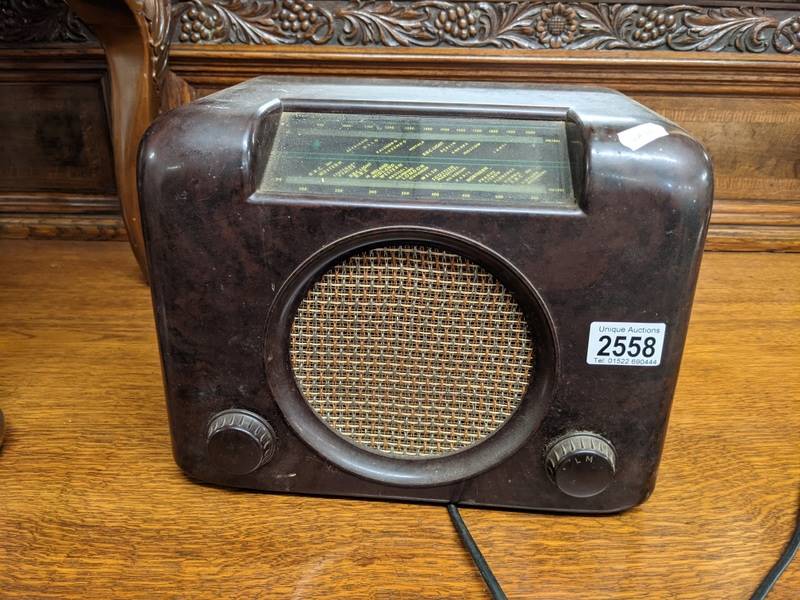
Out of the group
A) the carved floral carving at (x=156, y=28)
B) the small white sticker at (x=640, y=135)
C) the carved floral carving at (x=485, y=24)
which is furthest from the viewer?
the carved floral carving at (x=485, y=24)

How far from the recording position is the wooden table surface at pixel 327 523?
25.3 inches

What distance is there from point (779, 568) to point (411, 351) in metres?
0.39

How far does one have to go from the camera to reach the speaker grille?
658 millimetres

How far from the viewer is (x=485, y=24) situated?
51.7 inches

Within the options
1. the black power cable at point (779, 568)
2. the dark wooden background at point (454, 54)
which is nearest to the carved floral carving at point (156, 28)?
the dark wooden background at point (454, 54)

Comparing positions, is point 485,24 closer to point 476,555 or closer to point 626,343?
point 626,343

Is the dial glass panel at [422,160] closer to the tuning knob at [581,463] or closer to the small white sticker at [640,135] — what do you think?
the small white sticker at [640,135]

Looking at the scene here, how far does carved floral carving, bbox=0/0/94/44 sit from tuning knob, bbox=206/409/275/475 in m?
0.97

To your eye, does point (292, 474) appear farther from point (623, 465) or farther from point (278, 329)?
point (623, 465)

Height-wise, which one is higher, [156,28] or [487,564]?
[156,28]

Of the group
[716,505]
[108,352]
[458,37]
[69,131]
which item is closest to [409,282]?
[716,505]

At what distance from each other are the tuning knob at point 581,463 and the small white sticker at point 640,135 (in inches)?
10.6

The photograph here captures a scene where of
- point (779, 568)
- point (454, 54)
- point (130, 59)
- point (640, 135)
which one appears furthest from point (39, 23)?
point (779, 568)

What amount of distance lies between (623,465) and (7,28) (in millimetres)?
1317
